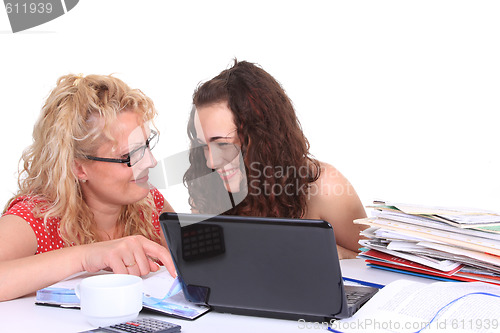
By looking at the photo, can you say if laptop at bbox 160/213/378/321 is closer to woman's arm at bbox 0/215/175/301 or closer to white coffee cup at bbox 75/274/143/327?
white coffee cup at bbox 75/274/143/327

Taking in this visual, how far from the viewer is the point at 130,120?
178 centimetres

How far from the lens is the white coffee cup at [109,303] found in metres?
0.98

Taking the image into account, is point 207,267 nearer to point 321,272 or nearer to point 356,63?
point 321,272

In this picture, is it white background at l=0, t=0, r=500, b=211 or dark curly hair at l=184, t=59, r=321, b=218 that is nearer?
dark curly hair at l=184, t=59, r=321, b=218

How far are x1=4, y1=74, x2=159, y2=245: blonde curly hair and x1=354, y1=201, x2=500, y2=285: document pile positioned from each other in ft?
3.19

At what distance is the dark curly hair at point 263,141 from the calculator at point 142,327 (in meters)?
1.04

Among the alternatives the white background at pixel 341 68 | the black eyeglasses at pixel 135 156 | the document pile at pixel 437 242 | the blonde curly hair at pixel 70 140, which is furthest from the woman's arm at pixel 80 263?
the white background at pixel 341 68

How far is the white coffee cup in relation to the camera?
98cm

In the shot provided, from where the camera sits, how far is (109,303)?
0.99 metres

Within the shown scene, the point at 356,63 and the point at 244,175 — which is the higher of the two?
the point at 356,63

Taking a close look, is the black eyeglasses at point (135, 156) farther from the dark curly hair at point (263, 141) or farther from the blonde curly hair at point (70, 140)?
the dark curly hair at point (263, 141)

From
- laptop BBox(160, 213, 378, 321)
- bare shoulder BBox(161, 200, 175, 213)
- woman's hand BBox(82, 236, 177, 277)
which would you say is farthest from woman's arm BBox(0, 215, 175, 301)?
bare shoulder BBox(161, 200, 175, 213)

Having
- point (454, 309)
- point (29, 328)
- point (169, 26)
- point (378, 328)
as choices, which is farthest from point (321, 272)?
point (169, 26)

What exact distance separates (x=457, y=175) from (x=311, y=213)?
4.55ft
